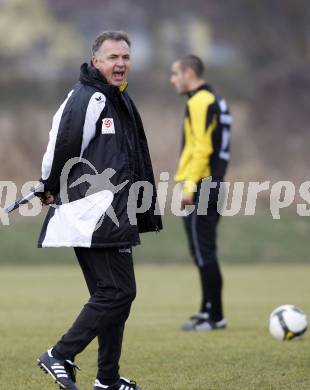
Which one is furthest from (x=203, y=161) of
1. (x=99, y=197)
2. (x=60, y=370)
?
(x=60, y=370)

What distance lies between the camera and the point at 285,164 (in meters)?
30.1

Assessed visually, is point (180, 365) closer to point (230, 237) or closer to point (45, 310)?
point (45, 310)

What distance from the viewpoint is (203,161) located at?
32.2 ft

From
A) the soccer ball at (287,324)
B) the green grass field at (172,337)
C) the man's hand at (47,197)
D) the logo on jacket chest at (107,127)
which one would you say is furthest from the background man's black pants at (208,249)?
the logo on jacket chest at (107,127)

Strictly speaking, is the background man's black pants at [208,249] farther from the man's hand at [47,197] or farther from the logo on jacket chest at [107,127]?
the logo on jacket chest at [107,127]

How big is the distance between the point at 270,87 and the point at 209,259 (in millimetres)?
22981

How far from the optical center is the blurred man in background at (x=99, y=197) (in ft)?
20.7

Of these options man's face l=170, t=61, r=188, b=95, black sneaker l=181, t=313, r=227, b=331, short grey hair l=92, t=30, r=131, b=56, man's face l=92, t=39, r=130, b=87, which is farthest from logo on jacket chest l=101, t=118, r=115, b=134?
black sneaker l=181, t=313, r=227, b=331

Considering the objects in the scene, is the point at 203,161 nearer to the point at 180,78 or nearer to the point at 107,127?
the point at 180,78

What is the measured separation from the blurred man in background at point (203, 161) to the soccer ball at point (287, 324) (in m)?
0.96

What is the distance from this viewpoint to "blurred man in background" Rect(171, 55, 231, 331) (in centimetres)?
983

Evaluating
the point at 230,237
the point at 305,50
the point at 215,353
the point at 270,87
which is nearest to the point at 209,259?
the point at 215,353

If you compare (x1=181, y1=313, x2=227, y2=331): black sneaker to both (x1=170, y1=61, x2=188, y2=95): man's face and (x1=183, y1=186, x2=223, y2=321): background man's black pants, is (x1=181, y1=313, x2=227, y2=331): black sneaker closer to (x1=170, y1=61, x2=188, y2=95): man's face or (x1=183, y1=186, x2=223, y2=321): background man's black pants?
(x1=183, y1=186, x2=223, y2=321): background man's black pants

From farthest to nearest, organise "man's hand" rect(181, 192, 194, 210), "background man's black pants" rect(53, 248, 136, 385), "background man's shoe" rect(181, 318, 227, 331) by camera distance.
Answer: "background man's shoe" rect(181, 318, 227, 331) → "man's hand" rect(181, 192, 194, 210) → "background man's black pants" rect(53, 248, 136, 385)
